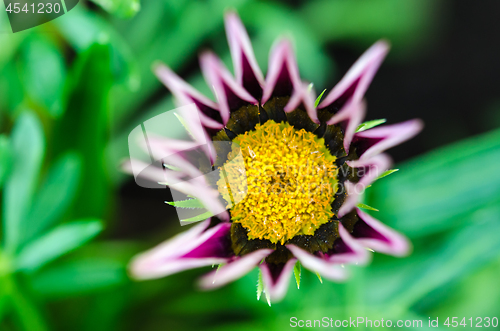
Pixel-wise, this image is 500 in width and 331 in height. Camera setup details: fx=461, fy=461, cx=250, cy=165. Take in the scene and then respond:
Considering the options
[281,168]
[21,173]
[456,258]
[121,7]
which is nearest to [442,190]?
[456,258]

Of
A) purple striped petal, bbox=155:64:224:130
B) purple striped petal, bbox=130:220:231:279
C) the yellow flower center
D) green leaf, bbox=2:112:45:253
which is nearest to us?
purple striped petal, bbox=130:220:231:279

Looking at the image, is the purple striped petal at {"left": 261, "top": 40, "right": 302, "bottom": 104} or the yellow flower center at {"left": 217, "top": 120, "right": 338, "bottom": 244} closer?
the purple striped petal at {"left": 261, "top": 40, "right": 302, "bottom": 104}

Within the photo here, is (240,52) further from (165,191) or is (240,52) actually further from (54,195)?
(165,191)

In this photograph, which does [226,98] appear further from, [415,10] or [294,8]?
[415,10]

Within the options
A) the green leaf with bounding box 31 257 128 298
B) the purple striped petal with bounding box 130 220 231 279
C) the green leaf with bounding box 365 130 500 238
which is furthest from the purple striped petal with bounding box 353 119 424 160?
the green leaf with bounding box 31 257 128 298

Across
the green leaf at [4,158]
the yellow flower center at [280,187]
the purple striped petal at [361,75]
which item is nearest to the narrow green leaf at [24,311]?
the green leaf at [4,158]

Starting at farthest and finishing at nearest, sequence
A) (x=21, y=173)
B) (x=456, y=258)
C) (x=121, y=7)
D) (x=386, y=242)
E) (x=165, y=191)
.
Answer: (x=165, y=191)
(x=456, y=258)
(x=21, y=173)
(x=121, y=7)
(x=386, y=242)

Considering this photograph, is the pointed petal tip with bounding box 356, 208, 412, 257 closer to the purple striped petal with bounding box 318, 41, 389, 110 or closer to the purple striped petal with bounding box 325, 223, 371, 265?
the purple striped petal with bounding box 325, 223, 371, 265

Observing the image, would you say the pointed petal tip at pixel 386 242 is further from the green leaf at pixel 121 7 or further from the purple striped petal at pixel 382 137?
the green leaf at pixel 121 7
